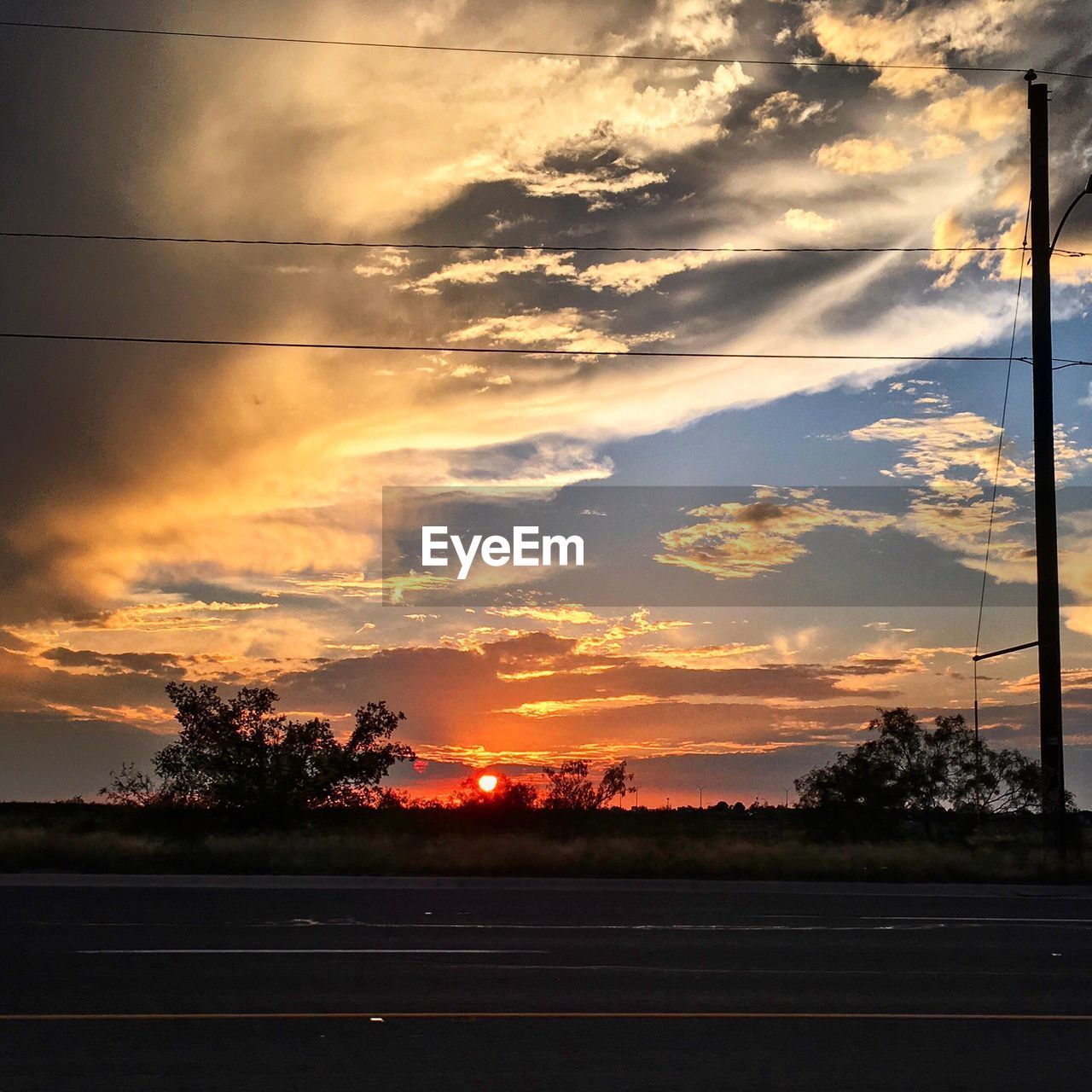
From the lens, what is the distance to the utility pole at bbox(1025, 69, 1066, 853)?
24.7m

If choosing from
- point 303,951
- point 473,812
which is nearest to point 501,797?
point 473,812

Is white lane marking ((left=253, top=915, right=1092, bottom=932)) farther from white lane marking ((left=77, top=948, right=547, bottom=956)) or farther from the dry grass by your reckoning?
the dry grass

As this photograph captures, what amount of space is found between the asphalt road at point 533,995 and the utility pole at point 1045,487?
6790mm

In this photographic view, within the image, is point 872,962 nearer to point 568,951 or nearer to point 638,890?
point 568,951

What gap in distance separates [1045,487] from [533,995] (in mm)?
17868

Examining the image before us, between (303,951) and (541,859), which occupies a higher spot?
(303,951)

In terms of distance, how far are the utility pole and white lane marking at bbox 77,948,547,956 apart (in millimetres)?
14599

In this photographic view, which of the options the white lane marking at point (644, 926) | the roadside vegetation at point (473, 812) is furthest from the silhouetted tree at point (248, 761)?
the white lane marking at point (644, 926)

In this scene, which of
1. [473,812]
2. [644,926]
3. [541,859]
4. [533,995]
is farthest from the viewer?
[473,812]

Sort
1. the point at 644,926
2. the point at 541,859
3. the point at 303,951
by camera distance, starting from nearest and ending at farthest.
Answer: the point at 303,951
the point at 644,926
the point at 541,859

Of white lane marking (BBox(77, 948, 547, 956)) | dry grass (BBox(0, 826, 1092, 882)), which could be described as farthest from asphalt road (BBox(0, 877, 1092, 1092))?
dry grass (BBox(0, 826, 1092, 882))

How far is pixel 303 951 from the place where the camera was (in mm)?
12992

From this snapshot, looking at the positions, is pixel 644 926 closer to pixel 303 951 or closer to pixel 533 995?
pixel 303 951

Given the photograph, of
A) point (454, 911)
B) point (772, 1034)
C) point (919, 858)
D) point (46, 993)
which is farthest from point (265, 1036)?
point (919, 858)
